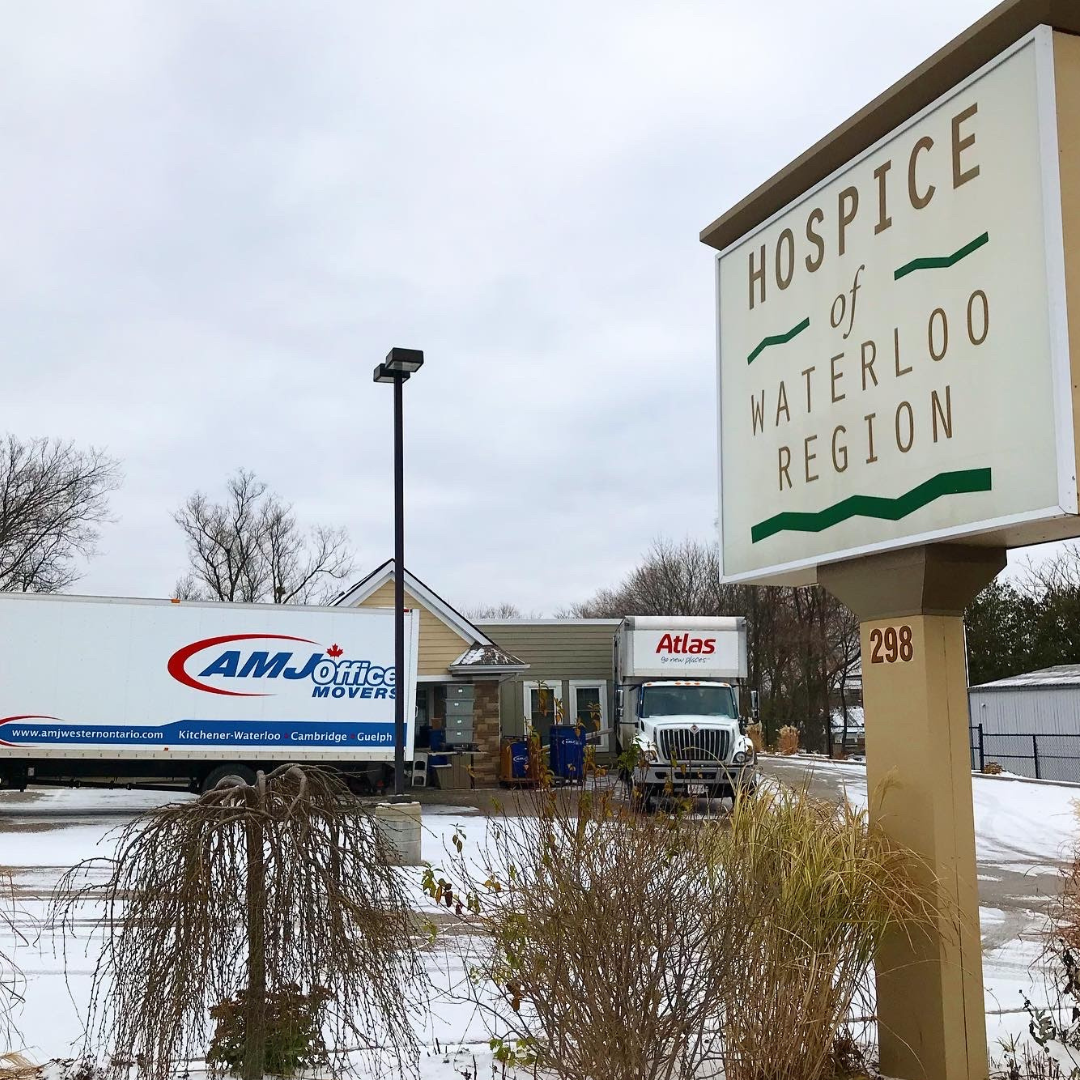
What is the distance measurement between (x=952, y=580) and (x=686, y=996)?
243cm

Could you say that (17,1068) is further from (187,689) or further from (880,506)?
(187,689)

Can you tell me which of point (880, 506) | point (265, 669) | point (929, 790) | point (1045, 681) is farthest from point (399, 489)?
point (1045, 681)

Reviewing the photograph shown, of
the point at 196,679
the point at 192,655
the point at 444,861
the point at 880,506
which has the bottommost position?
the point at 444,861

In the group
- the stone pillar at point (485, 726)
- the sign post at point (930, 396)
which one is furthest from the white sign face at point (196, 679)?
the sign post at point (930, 396)

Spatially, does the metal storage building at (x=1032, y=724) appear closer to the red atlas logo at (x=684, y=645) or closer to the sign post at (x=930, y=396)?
the red atlas logo at (x=684, y=645)

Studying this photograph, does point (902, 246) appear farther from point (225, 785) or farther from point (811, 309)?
point (225, 785)

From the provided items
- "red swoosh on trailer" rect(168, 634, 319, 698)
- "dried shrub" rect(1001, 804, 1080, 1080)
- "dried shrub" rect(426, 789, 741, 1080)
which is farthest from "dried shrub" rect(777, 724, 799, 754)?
"dried shrub" rect(426, 789, 741, 1080)

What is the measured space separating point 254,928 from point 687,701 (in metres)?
17.3

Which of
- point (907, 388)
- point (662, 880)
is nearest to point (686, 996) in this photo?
point (662, 880)

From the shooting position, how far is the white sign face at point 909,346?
4.75m

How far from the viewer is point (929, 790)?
5344mm

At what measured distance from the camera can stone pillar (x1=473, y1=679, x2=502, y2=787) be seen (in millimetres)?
26266

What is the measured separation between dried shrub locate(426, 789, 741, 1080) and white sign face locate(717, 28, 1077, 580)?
2055 millimetres

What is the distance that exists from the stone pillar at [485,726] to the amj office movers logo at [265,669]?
19.9 ft
